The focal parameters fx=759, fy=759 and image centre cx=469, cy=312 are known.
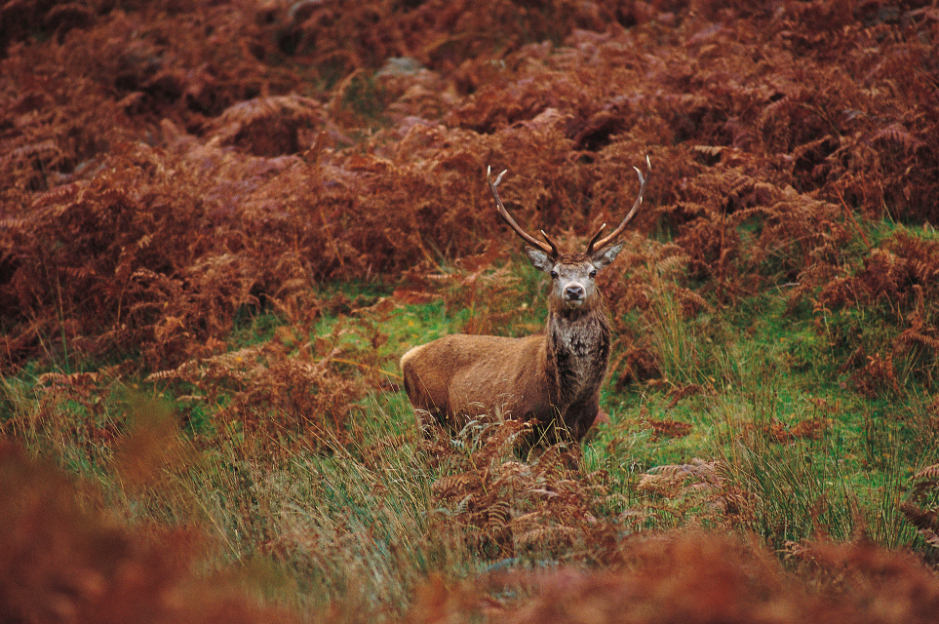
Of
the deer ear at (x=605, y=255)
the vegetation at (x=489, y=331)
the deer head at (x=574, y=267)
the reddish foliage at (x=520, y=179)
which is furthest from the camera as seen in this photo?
the reddish foliage at (x=520, y=179)

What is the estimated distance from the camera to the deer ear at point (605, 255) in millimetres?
5113

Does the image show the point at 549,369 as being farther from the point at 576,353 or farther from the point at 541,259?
the point at 541,259

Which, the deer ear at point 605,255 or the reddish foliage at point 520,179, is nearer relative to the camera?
the deer ear at point 605,255

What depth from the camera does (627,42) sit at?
951 centimetres

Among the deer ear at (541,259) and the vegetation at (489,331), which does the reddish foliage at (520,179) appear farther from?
the deer ear at (541,259)

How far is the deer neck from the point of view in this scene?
482cm

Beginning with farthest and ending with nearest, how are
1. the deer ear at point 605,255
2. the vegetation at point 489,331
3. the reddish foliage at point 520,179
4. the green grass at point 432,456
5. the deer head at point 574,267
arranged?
the reddish foliage at point 520,179
the deer ear at point 605,255
the deer head at point 574,267
the green grass at point 432,456
the vegetation at point 489,331

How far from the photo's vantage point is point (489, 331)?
254 inches

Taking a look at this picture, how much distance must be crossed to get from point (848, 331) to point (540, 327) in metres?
2.36

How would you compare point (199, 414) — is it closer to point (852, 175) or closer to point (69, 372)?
point (69, 372)

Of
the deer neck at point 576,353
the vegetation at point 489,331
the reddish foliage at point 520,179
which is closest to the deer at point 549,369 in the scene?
the deer neck at point 576,353

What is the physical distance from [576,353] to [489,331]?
1.68 metres

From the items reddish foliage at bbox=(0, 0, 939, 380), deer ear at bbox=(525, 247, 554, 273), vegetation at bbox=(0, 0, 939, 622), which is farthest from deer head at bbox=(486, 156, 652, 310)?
reddish foliage at bbox=(0, 0, 939, 380)

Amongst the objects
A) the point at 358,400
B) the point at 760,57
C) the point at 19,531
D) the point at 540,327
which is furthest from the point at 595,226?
the point at 19,531
